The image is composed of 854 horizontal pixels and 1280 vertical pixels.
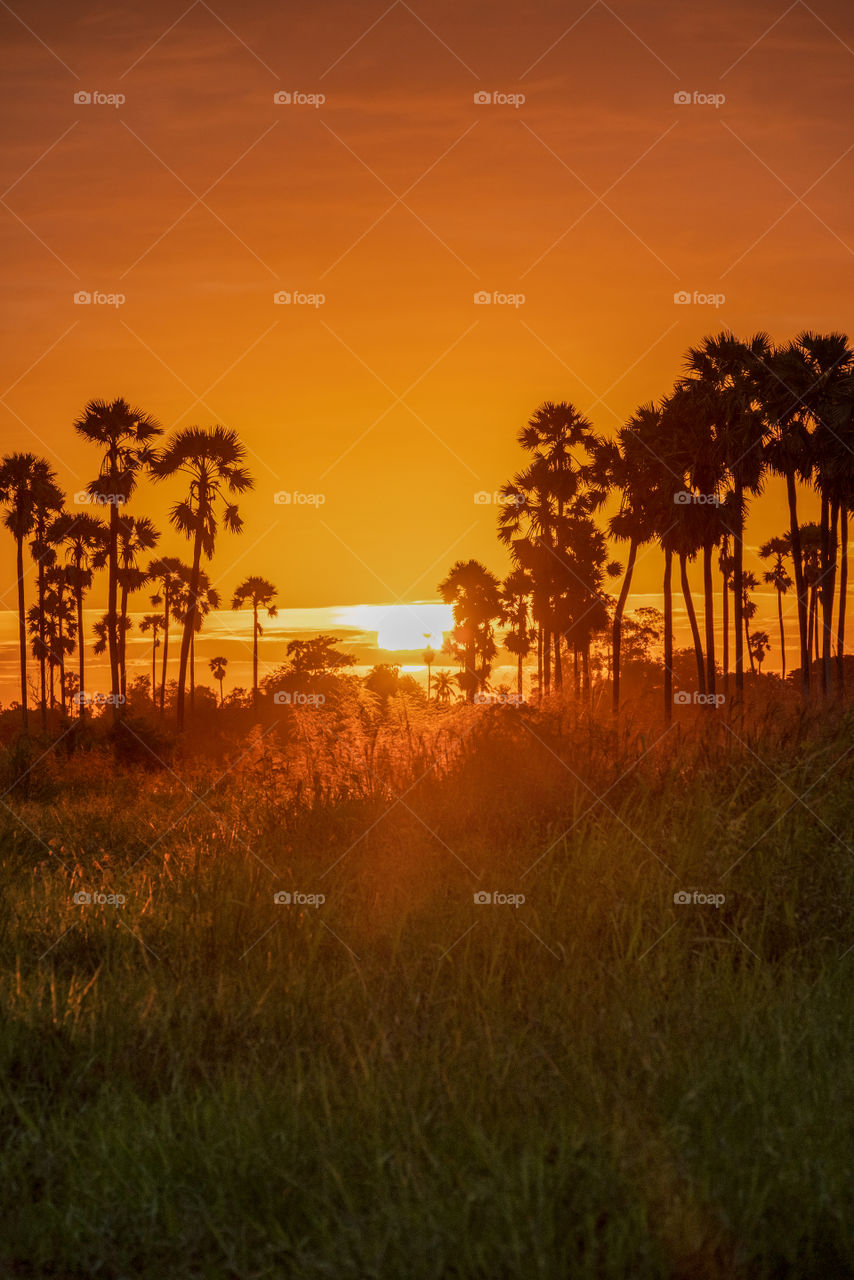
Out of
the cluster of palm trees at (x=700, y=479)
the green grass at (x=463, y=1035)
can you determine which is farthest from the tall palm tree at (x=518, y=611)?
the green grass at (x=463, y=1035)

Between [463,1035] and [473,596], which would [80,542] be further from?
[463,1035]

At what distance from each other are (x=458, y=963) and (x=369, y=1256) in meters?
3.17

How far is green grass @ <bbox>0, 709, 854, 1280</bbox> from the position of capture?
13.5 ft

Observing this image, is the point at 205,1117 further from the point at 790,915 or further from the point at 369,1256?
the point at 790,915

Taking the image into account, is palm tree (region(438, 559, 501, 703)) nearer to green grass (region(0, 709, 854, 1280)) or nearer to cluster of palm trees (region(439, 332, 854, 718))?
cluster of palm trees (region(439, 332, 854, 718))

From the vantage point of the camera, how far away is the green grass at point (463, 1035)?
13.5 ft

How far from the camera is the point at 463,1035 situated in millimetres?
5934

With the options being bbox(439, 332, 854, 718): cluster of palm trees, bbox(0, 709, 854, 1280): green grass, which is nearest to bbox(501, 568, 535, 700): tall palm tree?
bbox(439, 332, 854, 718): cluster of palm trees

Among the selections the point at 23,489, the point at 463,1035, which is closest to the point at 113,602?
the point at 23,489

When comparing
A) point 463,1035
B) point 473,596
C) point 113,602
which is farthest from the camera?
point 473,596

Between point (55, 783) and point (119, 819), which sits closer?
point (119, 819)

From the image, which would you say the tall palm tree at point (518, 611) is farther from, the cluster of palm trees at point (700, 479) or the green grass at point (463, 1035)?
the green grass at point (463, 1035)

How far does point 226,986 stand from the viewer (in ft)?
22.1

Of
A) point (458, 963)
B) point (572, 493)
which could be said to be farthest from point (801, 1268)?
point (572, 493)
